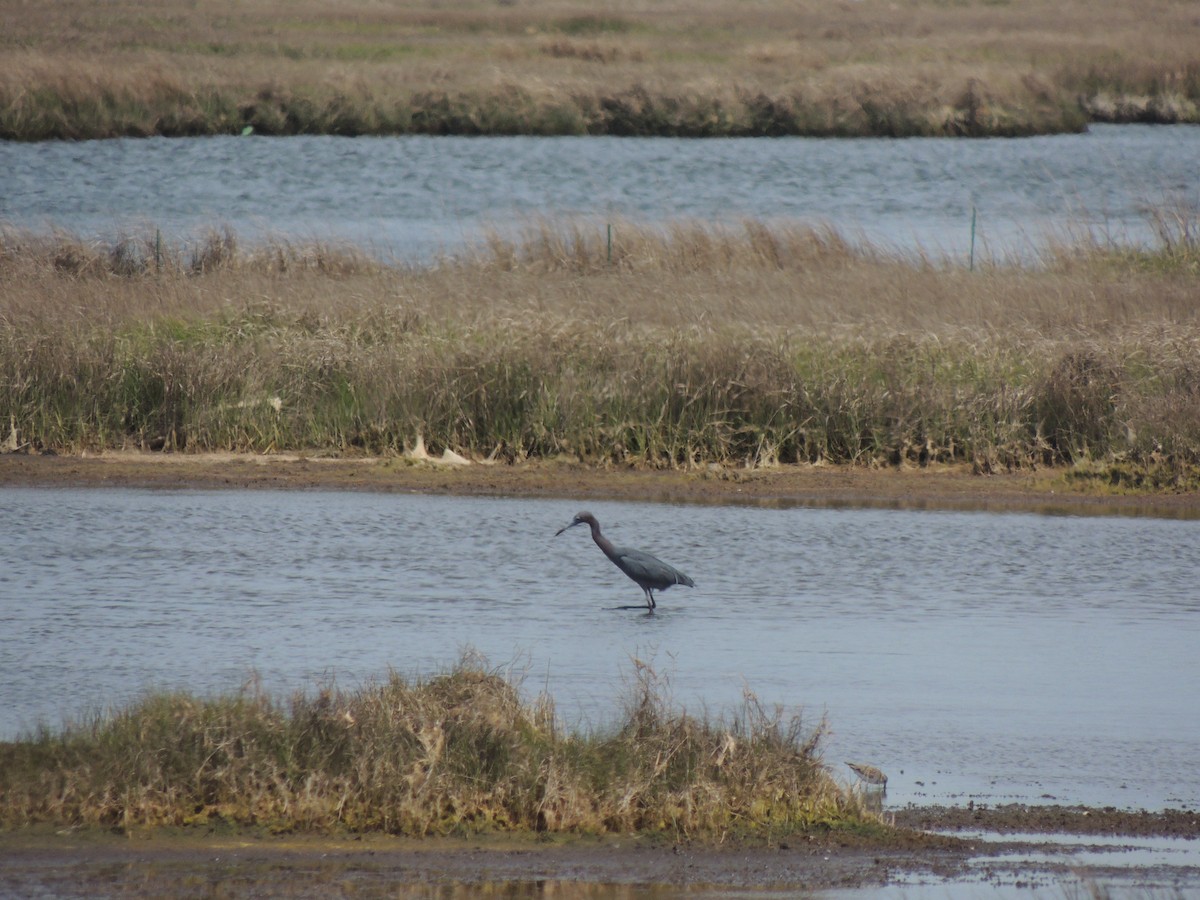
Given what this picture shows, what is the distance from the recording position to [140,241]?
81.0 feet

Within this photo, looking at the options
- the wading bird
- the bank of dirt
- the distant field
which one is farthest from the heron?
the distant field

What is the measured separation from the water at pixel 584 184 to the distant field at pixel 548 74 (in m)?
2.48

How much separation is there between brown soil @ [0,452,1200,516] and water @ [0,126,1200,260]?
10.4 m

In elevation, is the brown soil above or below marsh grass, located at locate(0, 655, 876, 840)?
above

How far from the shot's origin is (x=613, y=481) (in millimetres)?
17172

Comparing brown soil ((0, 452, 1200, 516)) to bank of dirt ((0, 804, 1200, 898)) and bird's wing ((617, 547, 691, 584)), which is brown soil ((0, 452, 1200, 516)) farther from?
bank of dirt ((0, 804, 1200, 898))

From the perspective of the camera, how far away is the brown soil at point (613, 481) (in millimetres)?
16781

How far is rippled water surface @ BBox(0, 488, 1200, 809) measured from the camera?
367 inches

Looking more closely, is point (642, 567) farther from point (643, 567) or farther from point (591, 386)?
point (591, 386)

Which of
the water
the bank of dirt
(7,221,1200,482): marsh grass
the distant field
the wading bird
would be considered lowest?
the bank of dirt

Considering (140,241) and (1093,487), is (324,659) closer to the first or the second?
(1093,487)

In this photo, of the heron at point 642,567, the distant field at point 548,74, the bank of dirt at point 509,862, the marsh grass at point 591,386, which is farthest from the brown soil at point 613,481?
the distant field at point 548,74

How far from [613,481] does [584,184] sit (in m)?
25.4


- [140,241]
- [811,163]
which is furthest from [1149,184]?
[140,241]
